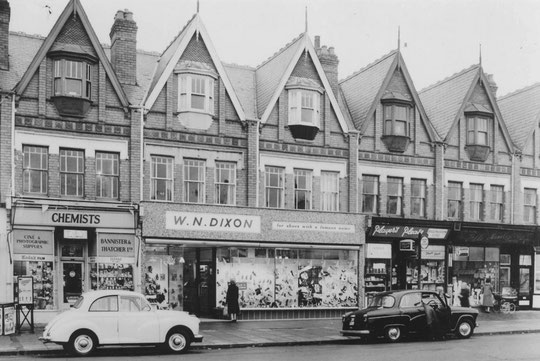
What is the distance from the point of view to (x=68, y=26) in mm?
23766

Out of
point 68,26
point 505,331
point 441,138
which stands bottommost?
point 505,331

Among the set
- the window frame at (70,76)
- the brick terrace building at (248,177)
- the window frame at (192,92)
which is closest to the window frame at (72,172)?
the brick terrace building at (248,177)

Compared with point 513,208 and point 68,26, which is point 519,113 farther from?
point 68,26

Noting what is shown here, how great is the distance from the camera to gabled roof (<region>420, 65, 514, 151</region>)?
31141 millimetres

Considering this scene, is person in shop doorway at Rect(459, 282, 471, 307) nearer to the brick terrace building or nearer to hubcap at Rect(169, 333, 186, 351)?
the brick terrace building

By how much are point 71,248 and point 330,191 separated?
35.8ft

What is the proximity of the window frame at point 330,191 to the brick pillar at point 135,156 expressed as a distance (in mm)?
7987

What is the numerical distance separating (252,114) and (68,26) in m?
8.07

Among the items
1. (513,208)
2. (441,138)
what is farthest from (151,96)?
(513,208)

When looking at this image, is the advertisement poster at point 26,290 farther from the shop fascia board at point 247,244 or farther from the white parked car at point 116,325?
the shop fascia board at point 247,244

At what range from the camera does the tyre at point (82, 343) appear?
16.0 metres

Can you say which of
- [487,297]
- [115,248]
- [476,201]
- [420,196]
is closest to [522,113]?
[476,201]

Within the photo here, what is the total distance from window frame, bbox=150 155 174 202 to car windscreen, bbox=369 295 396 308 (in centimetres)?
897

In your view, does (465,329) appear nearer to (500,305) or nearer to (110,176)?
(500,305)
